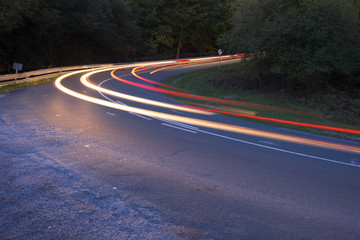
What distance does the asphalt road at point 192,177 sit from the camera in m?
4.46

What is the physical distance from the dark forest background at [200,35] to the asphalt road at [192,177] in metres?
13.9

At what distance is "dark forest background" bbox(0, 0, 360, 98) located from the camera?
74.2 feet

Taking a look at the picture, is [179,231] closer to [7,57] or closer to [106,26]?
[7,57]

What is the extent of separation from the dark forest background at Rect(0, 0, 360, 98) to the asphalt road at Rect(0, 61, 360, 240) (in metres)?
13.9

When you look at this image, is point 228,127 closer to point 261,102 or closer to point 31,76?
point 261,102

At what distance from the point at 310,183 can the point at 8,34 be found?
125 ft

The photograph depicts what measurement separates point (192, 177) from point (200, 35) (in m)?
61.1

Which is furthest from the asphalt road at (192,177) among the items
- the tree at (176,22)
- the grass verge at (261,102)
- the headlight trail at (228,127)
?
the tree at (176,22)

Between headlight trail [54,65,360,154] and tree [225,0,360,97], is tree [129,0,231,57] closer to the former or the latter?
tree [225,0,360,97]

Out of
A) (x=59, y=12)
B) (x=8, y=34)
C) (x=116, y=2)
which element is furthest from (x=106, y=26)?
(x=8, y=34)

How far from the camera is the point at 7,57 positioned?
36.1m

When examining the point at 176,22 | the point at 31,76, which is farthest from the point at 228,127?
the point at 176,22

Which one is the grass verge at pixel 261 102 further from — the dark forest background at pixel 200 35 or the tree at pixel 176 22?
the tree at pixel 176 22

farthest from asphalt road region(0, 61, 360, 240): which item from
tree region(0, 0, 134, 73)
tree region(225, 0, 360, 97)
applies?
tree region(0, 0, 134, 73)
